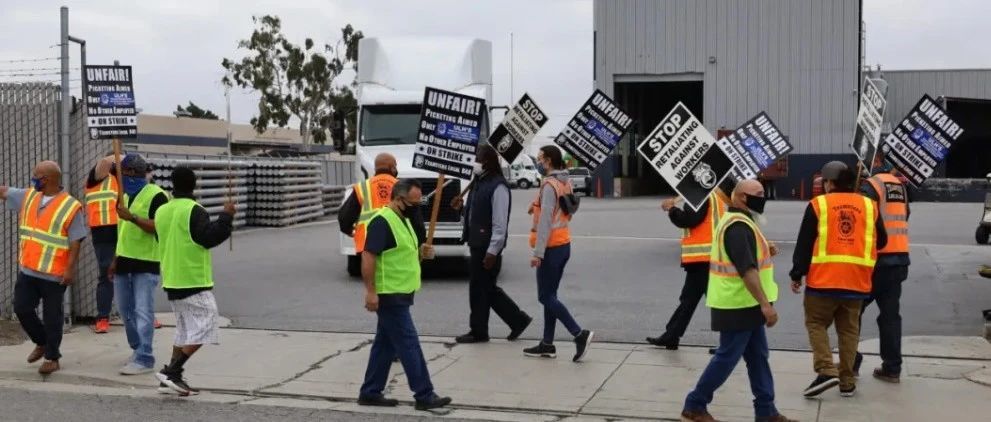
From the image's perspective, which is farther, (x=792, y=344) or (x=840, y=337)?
(x=792, y=344)

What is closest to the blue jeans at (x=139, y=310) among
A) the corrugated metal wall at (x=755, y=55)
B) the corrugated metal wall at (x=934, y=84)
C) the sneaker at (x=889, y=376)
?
the sneaker at (x=889, y=376)

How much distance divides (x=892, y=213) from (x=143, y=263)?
6.12 metres

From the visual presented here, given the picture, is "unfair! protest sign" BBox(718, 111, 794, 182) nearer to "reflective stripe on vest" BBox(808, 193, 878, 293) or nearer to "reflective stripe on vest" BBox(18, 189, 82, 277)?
"reflective stripe on vest" BBox(808, 193, 878, 293)

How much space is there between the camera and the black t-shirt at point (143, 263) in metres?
9.19

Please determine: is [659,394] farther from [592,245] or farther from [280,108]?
[280,108]

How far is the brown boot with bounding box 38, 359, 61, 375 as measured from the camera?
30.2 ft

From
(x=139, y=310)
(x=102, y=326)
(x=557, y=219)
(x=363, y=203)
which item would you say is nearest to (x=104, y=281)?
(x=102, y=326)

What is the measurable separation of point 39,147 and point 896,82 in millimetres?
42695

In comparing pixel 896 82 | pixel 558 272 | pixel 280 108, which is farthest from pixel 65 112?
pixel 280 108

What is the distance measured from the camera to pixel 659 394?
852 cm

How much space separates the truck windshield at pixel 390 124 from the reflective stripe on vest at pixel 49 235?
7.61 meters

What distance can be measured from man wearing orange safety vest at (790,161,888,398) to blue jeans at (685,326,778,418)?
3.13 feet

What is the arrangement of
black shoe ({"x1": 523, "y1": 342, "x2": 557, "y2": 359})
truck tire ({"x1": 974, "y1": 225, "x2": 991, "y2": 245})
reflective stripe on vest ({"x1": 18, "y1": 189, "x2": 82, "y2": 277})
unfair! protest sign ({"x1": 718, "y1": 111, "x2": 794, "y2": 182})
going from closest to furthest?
reflective stripe on vest ({"x1": 18, "y1": 189, "x2": 82, "y2": 277}) → black shoe ({"x1": 523, "y1": 342, "x2": 557, "y2": 359}) → unfair! protest sign ({"x1": 718, "y1": 111, "x2": 794, "y2": 182}) → truck tire ({"x1": 974, "y1": 225, "x2": 991, "y2": 245})

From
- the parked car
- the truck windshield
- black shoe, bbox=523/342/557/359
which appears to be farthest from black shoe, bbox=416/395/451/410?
the parked car
